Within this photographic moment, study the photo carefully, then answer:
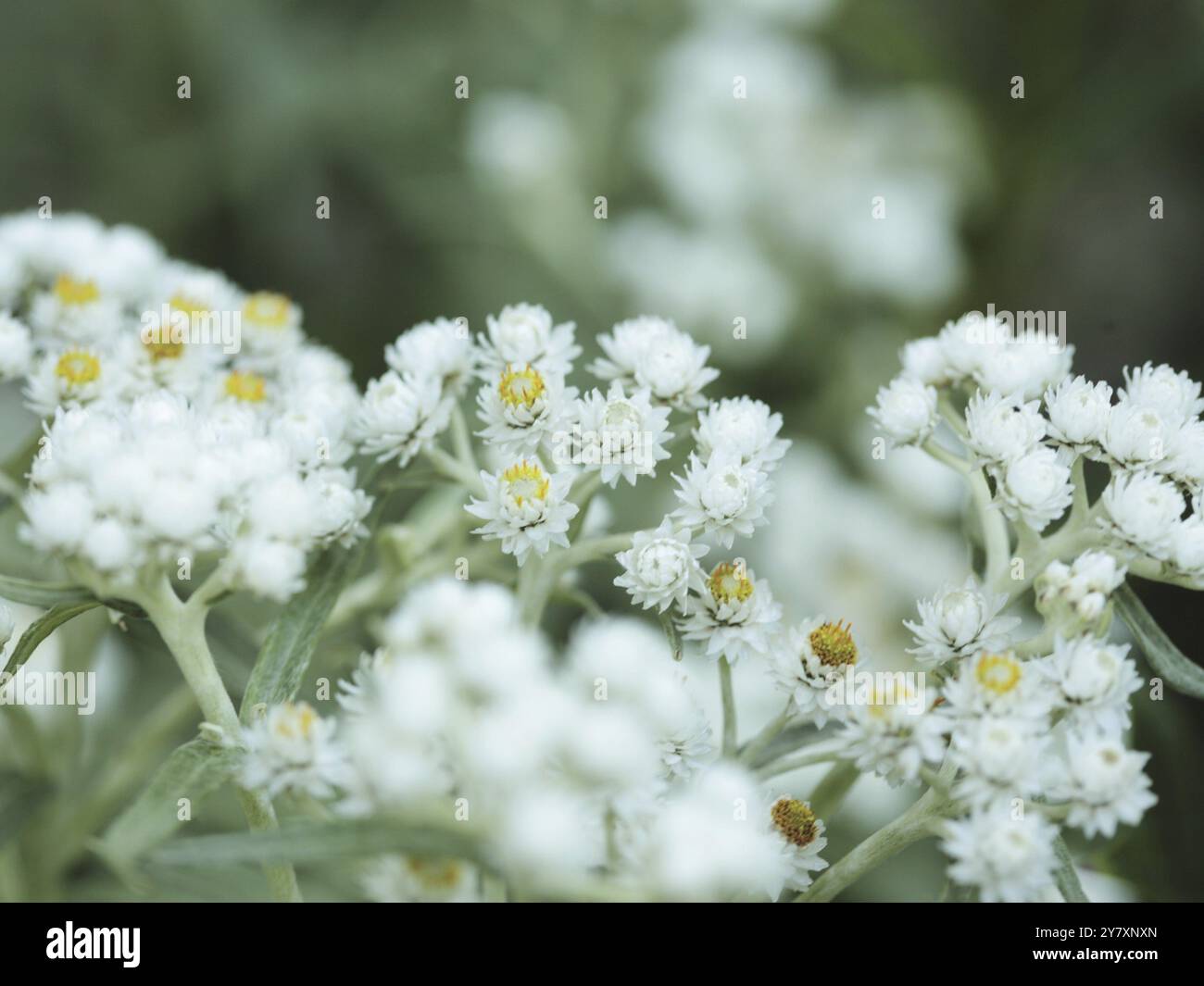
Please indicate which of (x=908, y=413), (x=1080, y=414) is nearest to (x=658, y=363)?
(x=908, y=413)

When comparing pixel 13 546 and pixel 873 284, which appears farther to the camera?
pixel 873 284

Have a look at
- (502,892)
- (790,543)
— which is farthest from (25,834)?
(790,543)

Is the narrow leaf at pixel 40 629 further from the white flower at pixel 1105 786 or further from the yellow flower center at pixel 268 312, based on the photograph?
the white flower at pixel 1105 786

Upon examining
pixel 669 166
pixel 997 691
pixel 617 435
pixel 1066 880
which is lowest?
pixel 1066 880

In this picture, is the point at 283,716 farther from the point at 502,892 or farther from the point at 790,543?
the point at 790,543

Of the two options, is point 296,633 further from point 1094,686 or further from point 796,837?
point 1094,686

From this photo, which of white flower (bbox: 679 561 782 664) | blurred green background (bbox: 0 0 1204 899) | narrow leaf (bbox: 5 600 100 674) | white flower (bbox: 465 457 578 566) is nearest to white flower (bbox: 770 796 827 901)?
white flower (bbox: 679 561 782 664)
